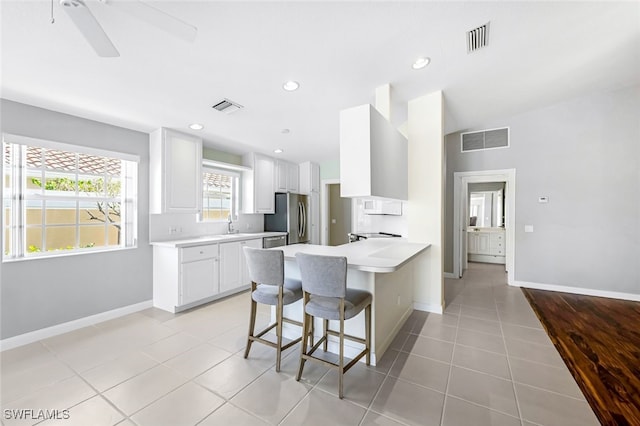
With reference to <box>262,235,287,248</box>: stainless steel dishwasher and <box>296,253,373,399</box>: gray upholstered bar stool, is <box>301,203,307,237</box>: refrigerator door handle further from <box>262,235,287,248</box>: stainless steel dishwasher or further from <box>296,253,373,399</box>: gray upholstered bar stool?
<box>296,253,373,399</box>: gray upholstered bar stool

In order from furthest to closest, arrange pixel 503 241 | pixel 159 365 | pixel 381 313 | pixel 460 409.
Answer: pixel 503 241 < pixel 381 313 < pixel 159 365 < pixel 460 409

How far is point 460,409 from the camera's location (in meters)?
1.75

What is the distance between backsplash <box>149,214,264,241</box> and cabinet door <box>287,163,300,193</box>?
1.24 meters

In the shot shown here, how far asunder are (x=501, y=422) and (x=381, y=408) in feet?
2.38

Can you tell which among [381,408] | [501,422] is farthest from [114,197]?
[501,422]

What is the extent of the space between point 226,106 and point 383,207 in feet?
9.76

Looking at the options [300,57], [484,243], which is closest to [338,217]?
[484,243]

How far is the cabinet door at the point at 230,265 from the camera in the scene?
3998 millimetres

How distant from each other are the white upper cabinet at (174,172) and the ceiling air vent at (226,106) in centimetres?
99

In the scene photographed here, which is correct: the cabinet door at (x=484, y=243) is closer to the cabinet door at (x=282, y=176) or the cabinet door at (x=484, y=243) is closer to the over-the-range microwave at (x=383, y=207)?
the over-the-range microwave at (x=383, y=207)

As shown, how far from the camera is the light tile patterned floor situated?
1.70m

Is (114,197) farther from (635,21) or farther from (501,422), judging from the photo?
(635,21)

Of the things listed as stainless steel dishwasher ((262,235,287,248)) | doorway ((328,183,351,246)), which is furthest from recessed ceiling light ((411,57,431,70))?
doorway ((328,183,351,246))

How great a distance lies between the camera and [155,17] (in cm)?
137
